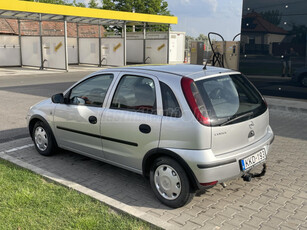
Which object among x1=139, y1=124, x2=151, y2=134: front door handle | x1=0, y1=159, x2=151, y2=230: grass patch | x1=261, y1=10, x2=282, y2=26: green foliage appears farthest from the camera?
x1=261, y1=10, x2=282, y2=26: green foliage

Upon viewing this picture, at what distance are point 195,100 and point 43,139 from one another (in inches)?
119

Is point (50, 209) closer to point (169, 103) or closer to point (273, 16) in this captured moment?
point (169, 103)

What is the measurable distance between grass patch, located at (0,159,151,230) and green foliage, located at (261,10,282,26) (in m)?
8.03

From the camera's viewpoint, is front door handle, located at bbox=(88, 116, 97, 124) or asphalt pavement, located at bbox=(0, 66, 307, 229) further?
front door handle, located at bbox=(88, 116, 97, 124)

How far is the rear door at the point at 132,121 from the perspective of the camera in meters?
3.84

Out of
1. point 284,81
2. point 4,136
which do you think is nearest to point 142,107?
point 4,136

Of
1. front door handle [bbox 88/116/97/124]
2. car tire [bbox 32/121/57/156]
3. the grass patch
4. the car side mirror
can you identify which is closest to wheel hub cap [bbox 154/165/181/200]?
the grass patch

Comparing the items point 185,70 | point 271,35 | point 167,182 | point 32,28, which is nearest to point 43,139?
point 167,182

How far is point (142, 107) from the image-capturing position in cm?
399

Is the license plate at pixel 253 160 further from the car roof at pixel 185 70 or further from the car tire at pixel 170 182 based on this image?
the car roof at pixel 185 70

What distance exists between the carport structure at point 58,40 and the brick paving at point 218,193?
57.2ft

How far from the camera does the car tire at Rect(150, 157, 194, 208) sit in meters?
3.65

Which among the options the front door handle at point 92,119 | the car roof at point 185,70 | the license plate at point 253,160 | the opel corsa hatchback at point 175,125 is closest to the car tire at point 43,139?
the opel corsa hatchback at point 175,125

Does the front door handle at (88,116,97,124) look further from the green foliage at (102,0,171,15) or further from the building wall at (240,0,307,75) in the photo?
the green foliage at (102,0,171,15)
